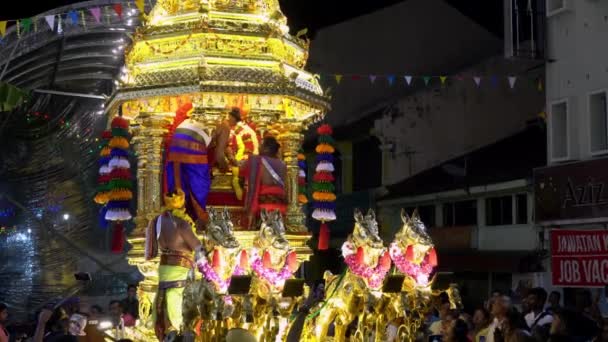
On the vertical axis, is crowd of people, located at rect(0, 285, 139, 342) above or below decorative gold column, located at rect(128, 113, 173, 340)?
below

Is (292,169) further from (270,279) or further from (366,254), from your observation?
(270,279)

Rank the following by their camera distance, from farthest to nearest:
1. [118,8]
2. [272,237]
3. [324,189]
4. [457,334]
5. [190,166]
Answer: [118,8]
[324,189]
[190,166]
[272,237]
[457,334]

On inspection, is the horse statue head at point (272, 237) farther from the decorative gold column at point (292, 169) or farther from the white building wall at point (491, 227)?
the white building wall at point (491, 227)

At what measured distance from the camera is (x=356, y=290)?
8.32 metres

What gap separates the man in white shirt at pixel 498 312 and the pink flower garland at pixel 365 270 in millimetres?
1016

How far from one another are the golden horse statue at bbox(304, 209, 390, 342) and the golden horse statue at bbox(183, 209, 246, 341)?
93 centimetres

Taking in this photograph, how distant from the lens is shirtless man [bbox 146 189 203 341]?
27.7ft

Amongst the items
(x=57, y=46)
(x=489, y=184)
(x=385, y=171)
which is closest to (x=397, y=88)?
(x=385, y=171)

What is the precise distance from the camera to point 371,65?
22344mm

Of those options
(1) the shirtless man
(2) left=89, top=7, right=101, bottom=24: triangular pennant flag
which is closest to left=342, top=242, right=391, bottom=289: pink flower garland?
(1) the shirtless man

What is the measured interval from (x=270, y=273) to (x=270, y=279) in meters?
0.05

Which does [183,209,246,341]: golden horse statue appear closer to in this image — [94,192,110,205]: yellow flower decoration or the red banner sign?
[94,192,110,205]: yellow flower decoration

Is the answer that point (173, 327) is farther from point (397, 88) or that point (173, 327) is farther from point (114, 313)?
point (397, 88)

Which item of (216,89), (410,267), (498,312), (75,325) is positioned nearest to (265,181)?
(216,89)
